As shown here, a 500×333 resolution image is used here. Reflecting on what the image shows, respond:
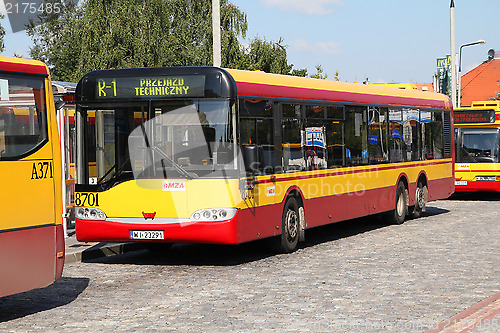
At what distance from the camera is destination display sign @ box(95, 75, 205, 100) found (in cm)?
1301

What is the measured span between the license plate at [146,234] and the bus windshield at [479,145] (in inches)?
716

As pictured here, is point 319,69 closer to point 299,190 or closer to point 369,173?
point 369,173

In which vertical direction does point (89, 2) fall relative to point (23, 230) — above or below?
above

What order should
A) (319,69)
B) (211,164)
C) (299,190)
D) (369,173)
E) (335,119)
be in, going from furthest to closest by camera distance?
(319,69)
(369,173)
(335,119)
(299,190)
(211,164)

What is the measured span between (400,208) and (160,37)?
30.3m

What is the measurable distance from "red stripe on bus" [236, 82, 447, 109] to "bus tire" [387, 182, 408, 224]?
199 cm

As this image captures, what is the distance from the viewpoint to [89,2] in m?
46.5

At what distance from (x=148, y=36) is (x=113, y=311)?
39.8 meters

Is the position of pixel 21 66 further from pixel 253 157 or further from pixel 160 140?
pixel 253 157

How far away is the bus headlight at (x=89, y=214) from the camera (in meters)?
13.3

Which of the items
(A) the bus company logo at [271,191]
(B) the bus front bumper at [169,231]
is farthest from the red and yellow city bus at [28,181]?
(A) the bus company logo at [271,191]

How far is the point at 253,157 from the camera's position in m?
13.4

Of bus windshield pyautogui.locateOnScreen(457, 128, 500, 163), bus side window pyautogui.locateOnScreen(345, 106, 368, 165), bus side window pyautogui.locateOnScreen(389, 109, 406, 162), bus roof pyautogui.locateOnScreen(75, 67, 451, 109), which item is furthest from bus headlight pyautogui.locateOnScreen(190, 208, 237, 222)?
bus windshield pyautogui.locateOnScreen(457, 128, 500, 163)

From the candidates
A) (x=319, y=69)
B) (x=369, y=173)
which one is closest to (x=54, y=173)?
(x=369, y=173)
